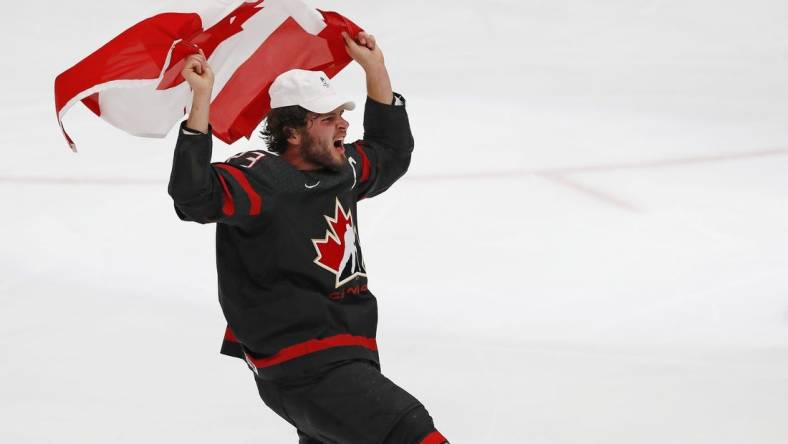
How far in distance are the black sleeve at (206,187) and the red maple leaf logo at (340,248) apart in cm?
15

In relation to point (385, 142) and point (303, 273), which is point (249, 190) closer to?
point (303, 273)

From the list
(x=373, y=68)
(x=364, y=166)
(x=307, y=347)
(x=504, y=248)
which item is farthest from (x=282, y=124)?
(x=504, y=248)

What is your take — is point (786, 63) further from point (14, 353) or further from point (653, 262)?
point (14, 353)

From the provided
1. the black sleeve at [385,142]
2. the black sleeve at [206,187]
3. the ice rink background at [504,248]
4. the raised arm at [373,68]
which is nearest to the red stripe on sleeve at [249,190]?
the black sleeve at [206,187]

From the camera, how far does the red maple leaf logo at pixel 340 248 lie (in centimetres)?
235

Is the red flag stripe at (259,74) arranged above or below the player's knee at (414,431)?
above

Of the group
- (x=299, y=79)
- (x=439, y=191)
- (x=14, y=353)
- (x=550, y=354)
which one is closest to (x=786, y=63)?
(x=439, y=191)

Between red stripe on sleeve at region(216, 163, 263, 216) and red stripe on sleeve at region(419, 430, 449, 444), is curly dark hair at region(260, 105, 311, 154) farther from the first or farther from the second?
red stripe on sleeve at region(419, 430, 449, 444)

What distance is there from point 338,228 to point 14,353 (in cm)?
168

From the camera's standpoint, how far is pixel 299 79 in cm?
240

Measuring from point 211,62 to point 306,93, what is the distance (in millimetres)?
356

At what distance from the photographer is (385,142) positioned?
267 centimetres

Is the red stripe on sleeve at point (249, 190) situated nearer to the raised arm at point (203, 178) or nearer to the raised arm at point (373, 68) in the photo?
the raised arm at point (203, 178)

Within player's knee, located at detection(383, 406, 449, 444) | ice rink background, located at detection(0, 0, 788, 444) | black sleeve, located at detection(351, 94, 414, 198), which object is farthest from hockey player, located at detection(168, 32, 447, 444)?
ice rink background, located at detection(0, 0, 788, 444)
